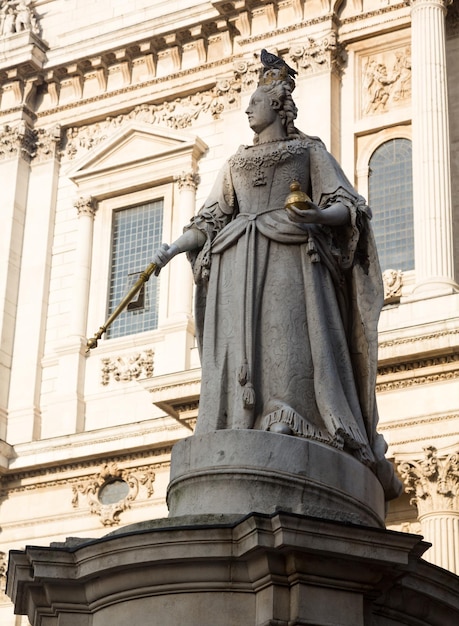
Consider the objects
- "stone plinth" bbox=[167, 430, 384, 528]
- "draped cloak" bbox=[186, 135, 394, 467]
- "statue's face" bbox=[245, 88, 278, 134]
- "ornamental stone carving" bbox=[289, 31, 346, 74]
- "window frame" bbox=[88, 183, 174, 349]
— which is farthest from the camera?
"window frame" bbox=[88, 183, 174, 349]

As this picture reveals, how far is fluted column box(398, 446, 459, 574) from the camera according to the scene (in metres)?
16.9

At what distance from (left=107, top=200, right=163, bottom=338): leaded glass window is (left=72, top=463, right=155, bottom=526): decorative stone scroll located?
8.38 ft

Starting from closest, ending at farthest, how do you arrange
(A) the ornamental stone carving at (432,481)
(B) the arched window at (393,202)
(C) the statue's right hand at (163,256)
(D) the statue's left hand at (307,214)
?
(D) the statue's left hand at (307,214) < (C) the statue's right hand at (163,256) < (A) the ornamental stone carving at (432,481) < (B) the arched window at (393,202)

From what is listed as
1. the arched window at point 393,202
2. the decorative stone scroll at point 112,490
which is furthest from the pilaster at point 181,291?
the arched window at point 393,202

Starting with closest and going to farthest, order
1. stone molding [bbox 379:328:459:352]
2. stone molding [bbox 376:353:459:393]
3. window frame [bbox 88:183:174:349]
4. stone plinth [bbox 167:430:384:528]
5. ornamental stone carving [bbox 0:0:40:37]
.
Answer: stone plinth [bbox 167:430:384:528]
stone molding [bbox 379:328:459:352]
stone molding [bbox 376:353:459:393]
window frame [bbox 88:183:174:349]
ornamental stone carving [bbox 0:0:40:37]

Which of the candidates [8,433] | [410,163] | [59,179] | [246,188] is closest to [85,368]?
[8,433]

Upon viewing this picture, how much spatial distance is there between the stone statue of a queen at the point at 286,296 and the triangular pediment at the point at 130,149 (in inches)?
640

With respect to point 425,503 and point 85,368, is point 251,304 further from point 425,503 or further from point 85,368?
point 85,368

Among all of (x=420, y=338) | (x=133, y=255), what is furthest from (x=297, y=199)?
(x=133, y=255)

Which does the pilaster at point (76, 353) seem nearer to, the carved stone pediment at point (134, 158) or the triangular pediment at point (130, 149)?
the carved stone pediment at point (134, 158)

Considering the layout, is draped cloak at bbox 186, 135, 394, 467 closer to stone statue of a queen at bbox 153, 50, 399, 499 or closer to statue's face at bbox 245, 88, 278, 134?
stone statue of a queen at bbox 153, 50, 399, 499

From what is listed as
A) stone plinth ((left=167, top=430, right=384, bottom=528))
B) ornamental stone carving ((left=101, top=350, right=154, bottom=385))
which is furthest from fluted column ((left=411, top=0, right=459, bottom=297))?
stone plinth ((left=167, top=430, right=384, bottom=528))

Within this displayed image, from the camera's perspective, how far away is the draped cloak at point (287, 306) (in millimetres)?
6766

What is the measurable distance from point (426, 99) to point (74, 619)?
50.6ft
